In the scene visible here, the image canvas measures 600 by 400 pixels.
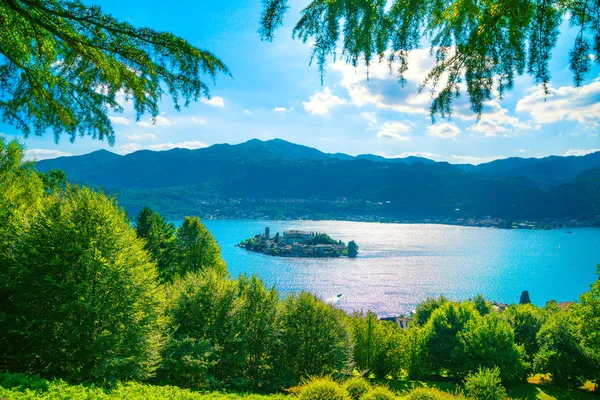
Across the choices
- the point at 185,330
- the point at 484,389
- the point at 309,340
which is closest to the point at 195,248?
the point at 185,330

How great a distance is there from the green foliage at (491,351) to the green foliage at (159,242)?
28541 millimetres

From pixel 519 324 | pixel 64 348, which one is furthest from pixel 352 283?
pixel 64 348

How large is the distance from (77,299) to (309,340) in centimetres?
1370

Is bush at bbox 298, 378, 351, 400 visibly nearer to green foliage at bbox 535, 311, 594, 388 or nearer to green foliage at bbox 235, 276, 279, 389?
green foliage at bbox 235, 276, 279, 389

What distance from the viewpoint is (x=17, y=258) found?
530 inches

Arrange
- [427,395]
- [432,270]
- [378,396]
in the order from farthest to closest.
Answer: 1. [432,270]
2. [378,396]
3. [427,395]

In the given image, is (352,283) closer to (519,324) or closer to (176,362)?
(519,324)

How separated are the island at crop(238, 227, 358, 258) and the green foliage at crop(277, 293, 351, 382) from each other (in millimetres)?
99895

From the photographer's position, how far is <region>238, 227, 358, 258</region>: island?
12406cm

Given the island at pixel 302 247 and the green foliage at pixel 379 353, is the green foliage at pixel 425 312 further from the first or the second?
the island at pixel 302 247

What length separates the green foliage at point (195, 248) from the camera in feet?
137

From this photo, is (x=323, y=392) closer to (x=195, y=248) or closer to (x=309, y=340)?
(x=309, y=340)

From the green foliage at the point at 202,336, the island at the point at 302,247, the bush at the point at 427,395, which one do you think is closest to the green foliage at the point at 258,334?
the green foliage at the point at 202,336

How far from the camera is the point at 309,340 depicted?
875 inches
